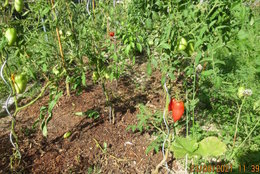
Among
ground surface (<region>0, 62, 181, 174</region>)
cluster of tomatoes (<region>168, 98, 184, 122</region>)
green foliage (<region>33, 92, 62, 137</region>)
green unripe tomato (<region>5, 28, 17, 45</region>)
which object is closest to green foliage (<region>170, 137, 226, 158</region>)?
cluster of tomatoes (<region>168, 98, 184, 122</region>)

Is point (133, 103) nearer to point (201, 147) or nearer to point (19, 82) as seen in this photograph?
point (201, 147)

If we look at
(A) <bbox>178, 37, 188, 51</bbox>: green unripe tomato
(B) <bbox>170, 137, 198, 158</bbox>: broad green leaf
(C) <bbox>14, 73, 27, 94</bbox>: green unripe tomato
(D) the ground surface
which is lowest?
(D) the ground surface

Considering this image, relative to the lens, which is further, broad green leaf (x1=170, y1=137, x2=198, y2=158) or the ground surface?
the ground surface

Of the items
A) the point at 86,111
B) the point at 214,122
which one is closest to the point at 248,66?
the point at 214,122

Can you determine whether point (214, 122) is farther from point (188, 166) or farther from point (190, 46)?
point (190, 46)

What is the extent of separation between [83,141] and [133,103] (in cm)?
68

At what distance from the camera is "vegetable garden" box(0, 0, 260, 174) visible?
1.14m

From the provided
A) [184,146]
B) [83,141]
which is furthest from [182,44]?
[83,141]

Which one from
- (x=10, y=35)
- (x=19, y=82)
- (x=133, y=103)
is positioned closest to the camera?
(x=10, y=35)

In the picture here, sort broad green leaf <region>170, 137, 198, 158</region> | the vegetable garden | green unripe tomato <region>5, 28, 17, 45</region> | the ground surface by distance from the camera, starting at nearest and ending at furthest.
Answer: green unripe tomato <region>5, 28, 17, 45</region>, the vegetable garden, broad green leaf <region>170, 137, 198, 158</region>, the ground surface

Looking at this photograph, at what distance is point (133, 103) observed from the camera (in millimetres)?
2107

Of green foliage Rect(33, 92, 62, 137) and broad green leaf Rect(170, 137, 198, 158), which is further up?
green foliage Rect(33, 92, 62, 137)

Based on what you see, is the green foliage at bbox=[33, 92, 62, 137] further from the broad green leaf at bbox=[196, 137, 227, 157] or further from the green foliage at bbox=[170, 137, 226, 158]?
the broad green leaf at bbox=[196, 137, 227, 157]

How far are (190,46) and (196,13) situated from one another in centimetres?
21
